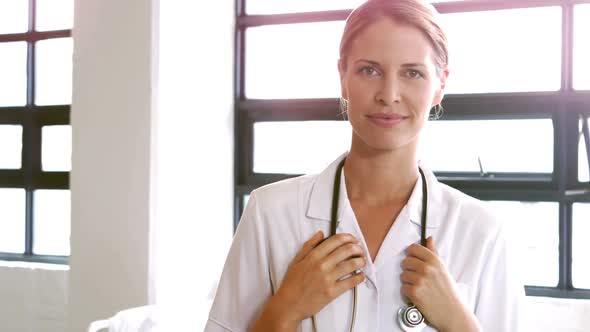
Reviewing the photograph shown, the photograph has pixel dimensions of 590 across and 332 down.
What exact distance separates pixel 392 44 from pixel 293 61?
213 centimetres

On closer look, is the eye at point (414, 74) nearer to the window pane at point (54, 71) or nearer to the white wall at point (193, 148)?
the white wall at point (193, 148)

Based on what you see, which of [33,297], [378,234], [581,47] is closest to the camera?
[378,234]

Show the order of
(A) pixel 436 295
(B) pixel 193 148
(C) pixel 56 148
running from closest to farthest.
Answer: (A) pixel 436 295, (B) pixel 193 148, (C) pixel 56 148

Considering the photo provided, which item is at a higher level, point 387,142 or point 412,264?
point 387,142

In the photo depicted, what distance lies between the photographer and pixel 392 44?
1008 millimetres

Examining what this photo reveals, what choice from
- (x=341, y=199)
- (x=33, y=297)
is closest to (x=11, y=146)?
(x=33, y=297)

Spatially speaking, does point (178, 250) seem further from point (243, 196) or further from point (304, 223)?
point (304, 223)

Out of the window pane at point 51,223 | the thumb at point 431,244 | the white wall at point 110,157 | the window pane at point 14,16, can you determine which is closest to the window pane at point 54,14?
the window pane at point 14,16

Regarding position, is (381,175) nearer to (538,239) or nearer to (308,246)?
(308,246)

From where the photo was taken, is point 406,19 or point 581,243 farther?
point 581,243

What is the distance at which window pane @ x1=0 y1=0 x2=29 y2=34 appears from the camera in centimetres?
363

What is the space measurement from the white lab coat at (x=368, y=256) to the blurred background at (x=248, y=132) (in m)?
1.25

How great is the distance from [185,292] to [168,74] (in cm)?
94

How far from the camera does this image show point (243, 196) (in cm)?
316
